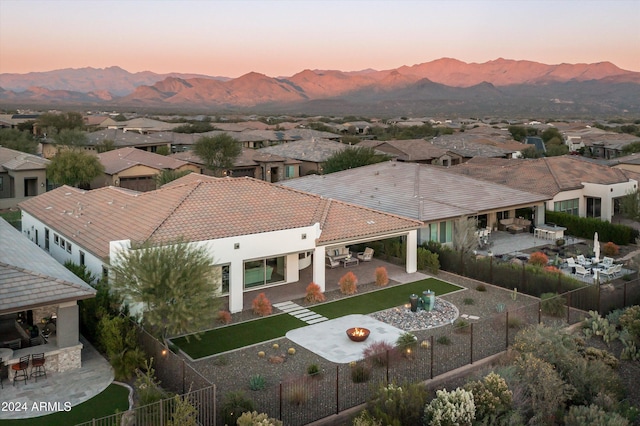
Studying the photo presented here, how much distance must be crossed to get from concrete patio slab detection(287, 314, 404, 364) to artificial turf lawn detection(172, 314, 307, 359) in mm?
634

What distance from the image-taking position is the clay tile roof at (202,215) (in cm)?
2384

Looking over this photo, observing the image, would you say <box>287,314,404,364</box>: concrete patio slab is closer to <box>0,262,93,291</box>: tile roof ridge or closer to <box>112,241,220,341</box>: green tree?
<box>112,241,220,341</box>: green tree

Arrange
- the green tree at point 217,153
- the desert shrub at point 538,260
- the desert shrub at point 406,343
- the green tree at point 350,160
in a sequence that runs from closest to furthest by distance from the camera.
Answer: the desert shrub at point 406,343, the desert shrub at point 538,260, the green tree at point 350,160, the green tree at point 217,153

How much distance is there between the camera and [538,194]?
130 feet

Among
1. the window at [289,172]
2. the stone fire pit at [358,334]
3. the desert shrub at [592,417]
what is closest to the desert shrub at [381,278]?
the stone fire pit at [358,334]

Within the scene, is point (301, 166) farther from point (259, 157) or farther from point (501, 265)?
point (501, 265)

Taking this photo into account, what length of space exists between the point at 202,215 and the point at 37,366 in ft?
31.1

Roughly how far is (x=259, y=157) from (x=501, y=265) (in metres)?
39.4

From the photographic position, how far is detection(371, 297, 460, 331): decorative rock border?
72.0 feet

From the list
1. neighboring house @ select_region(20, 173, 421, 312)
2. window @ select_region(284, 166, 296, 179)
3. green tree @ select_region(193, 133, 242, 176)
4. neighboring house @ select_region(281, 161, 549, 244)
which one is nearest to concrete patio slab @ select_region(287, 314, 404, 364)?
neighboring house @ select_region(20, 173, 421, 312)

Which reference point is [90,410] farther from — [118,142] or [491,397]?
[118,142]

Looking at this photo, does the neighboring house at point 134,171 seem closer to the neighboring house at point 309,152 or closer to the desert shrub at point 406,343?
the neighboring house at point 309,152

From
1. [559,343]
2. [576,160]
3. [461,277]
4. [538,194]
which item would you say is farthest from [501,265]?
[576,160]

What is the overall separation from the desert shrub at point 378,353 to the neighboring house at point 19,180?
37153 mm
